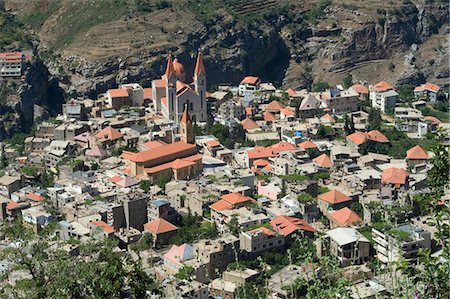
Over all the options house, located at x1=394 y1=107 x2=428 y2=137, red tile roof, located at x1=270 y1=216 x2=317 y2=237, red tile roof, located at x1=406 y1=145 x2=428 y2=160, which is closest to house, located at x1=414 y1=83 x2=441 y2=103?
house, located at x1=394 y1=107 x2=428 y2=137

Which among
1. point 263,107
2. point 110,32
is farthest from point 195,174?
point 110,32

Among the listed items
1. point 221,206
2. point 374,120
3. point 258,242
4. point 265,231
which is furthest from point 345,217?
point 374,120

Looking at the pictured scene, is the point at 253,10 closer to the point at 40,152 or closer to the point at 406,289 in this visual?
the point at 40,152

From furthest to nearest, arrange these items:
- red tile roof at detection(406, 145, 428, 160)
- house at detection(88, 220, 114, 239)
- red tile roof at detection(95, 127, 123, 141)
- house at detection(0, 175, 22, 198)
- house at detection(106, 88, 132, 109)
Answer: house at detection(106, 88, 132, 109) → red tile roof at detection(95, 127, 123, 141) → red tile roof at detection(406, 145, 428, 160) → house at detection(0, 175, 22, 198) → house at detection(88, 220, 114, 239)

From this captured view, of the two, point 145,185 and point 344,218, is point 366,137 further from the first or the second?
point 145,185

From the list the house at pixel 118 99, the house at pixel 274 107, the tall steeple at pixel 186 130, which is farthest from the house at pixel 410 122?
the house at pixel 118 99

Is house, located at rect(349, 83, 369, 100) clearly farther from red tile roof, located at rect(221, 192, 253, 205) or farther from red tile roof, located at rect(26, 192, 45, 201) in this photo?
red tile roof, located at rect(26, 192, 45, 201)
